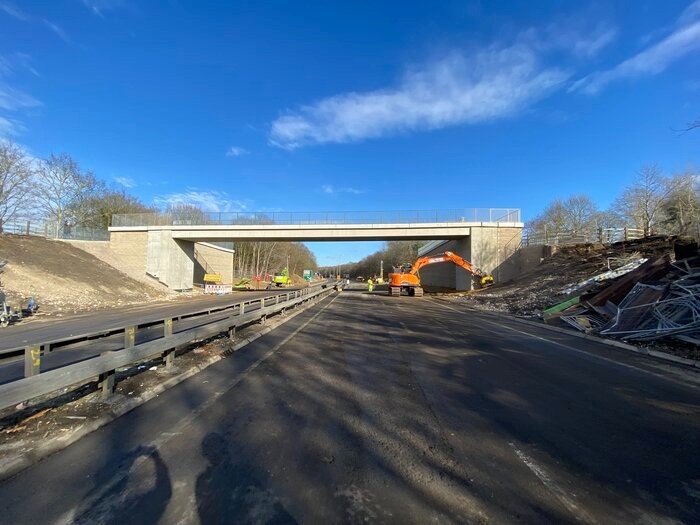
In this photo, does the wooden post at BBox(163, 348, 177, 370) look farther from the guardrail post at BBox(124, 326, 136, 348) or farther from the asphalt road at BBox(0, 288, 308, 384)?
the guardrail post at BBox(124, 326, 136, 348)

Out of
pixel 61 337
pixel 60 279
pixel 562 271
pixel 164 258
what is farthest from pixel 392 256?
pixel 61 337

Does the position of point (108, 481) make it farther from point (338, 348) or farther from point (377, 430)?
point (338, 348)

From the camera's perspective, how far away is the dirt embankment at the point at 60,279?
23156mm

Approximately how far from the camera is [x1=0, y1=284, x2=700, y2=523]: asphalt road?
3.09 metres

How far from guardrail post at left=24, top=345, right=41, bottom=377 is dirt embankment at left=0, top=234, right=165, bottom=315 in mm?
20195

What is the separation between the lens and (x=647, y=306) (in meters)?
12.1

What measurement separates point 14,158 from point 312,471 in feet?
189

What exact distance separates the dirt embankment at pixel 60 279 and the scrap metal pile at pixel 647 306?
2532 centimetres

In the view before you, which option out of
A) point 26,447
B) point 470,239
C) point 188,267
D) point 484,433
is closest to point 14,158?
point 188,267

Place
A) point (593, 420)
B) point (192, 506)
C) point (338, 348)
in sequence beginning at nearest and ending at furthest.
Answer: point (192, 506)
point (593, 420)
point (338, 348)

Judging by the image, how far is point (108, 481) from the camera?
3506 mm

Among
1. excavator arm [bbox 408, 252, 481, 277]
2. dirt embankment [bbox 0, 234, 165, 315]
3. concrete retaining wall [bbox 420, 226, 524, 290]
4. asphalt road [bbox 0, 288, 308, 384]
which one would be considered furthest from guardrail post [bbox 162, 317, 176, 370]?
concrete retaining wall [bbox 420, 226, 524, 290]

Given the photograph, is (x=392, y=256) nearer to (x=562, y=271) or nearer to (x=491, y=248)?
(x=491, y=248)

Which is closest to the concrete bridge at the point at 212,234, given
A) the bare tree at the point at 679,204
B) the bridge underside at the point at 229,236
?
the bridge underside at the point at 229,236
